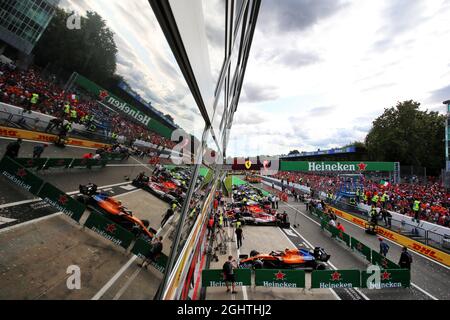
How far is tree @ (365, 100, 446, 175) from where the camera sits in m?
27.7

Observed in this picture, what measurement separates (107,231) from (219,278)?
544 centimetres

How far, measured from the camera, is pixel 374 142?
3116 centimetres

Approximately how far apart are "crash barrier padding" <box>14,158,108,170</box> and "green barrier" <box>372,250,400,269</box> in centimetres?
840

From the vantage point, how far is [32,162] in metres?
1.22

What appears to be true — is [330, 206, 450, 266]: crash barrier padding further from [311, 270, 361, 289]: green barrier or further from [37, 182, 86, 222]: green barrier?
[37, 182, 86, 222]: green barrier

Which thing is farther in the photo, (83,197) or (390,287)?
(390,287)

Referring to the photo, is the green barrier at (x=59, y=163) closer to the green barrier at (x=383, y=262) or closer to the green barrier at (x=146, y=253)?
the green barrier at (x=146, y=253)

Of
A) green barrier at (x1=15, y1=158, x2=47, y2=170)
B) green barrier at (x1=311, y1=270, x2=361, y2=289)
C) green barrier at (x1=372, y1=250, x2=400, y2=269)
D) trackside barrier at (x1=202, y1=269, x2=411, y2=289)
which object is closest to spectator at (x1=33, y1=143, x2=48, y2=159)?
green barrier at (x1=15, y1=158, x2=47, y2=170)

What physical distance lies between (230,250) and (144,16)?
30.3 ft

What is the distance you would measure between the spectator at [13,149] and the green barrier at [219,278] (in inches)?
205

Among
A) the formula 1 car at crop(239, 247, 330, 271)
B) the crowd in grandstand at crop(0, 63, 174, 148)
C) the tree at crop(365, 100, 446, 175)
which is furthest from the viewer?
the tree at crop(365, 100, 446, 175)

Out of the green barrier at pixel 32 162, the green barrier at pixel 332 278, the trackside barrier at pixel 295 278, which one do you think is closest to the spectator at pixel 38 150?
the green barrier at pixel 32 162
